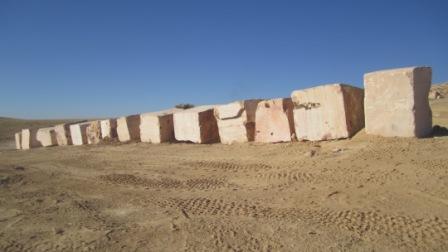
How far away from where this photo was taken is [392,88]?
544 cm

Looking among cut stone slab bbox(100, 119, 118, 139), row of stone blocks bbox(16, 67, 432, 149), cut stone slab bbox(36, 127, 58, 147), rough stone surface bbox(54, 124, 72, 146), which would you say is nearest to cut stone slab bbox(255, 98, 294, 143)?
row of stone blocks bbox(16, 67, 432, 149)

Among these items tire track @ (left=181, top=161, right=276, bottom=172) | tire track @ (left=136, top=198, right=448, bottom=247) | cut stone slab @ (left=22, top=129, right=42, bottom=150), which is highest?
cut stone slab @ (left=22, top=129, right=42, bottom=150)

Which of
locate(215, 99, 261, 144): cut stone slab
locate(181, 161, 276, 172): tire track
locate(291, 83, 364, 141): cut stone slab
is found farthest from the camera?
locate(215, 99, 261, 144): cut stone slab

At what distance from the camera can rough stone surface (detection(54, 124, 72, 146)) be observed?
1280cm

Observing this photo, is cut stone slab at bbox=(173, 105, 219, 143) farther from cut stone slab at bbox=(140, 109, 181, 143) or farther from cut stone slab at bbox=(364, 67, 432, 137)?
cut stone slab at bbox=(364, 67, 432, 137)

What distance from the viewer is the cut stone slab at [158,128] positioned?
931cm

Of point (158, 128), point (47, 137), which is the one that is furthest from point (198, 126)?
point (47, 137)

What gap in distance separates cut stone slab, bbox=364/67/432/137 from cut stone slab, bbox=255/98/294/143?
157cm

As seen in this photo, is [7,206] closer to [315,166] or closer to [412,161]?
[315,166]

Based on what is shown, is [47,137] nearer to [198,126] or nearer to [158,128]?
[158,128]

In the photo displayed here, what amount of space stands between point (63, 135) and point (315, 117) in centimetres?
956

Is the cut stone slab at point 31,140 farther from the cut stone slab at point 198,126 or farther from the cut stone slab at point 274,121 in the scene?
the cut stone slab at point 274,121

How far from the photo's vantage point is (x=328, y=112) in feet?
20.5

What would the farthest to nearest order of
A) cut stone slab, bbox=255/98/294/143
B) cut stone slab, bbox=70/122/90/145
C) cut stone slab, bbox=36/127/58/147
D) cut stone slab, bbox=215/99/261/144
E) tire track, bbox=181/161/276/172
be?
cut stone slab, bbox=36/127/58/147, cut stone slab, bbox=70/122/90/145, cut stone slab, bbox=215/99/261/144, cut stone slab, bbox=255/98/294/143, tire track, bbox=181/161/276/172
